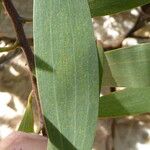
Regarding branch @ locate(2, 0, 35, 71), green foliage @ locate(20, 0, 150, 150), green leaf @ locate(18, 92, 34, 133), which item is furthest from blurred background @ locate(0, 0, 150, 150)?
green foliage @ locate(20, 0, 150, 150)

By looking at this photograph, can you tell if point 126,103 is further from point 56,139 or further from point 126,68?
point 56,139

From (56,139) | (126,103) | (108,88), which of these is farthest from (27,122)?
(108,88)

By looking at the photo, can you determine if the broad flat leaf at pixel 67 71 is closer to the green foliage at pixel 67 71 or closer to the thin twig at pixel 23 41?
the green foliage at pixel 67 71

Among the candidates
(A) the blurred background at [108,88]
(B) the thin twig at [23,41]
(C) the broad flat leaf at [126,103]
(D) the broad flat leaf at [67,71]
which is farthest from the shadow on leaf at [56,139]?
(A) the blurred background at [108,88]

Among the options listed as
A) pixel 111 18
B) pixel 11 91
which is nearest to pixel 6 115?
pixel 11 91

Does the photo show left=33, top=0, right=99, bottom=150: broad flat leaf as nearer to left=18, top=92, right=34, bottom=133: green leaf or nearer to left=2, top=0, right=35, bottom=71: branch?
left=2, top=0, right=35, bottom=71: branch
